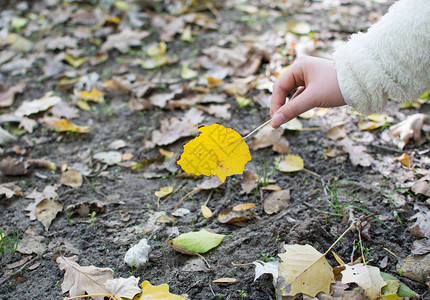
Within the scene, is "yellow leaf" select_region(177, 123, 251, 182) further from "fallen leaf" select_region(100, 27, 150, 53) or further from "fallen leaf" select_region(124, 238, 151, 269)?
"fallen leaf" select_region(100, 27, 150, 53)

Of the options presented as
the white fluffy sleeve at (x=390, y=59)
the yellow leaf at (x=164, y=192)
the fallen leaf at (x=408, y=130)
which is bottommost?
the yellow leaf at (x=164, y=192)

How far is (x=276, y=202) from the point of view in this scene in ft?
5.58

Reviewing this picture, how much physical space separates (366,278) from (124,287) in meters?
0.84

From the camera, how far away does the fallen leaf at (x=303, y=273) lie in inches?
49.8

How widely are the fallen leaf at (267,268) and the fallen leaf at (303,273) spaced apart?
18 mm

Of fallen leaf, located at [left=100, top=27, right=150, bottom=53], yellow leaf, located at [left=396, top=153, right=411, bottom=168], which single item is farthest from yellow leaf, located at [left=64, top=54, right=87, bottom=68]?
yellow leaf, located at [left=396, top=153, right=411, bottom=168]

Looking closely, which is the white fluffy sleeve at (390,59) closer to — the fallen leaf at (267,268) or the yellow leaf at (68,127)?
the fallen leaf at (267,268)

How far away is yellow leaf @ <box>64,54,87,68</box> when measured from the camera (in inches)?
117

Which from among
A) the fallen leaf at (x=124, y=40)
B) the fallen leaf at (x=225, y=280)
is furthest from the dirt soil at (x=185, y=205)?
the fallen leaf at (x=124, y=40)

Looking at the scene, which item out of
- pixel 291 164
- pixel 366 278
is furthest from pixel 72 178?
pixel 366 278

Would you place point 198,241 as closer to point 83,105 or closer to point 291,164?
point 291,164

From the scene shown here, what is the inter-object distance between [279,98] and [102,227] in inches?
37.3

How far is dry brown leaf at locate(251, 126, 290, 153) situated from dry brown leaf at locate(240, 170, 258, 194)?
0.22m

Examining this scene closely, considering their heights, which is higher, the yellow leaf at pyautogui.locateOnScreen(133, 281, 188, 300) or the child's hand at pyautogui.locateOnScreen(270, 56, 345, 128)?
the child's hand at pyautogui.locateOnScreen(270, 56, 345, 128)
